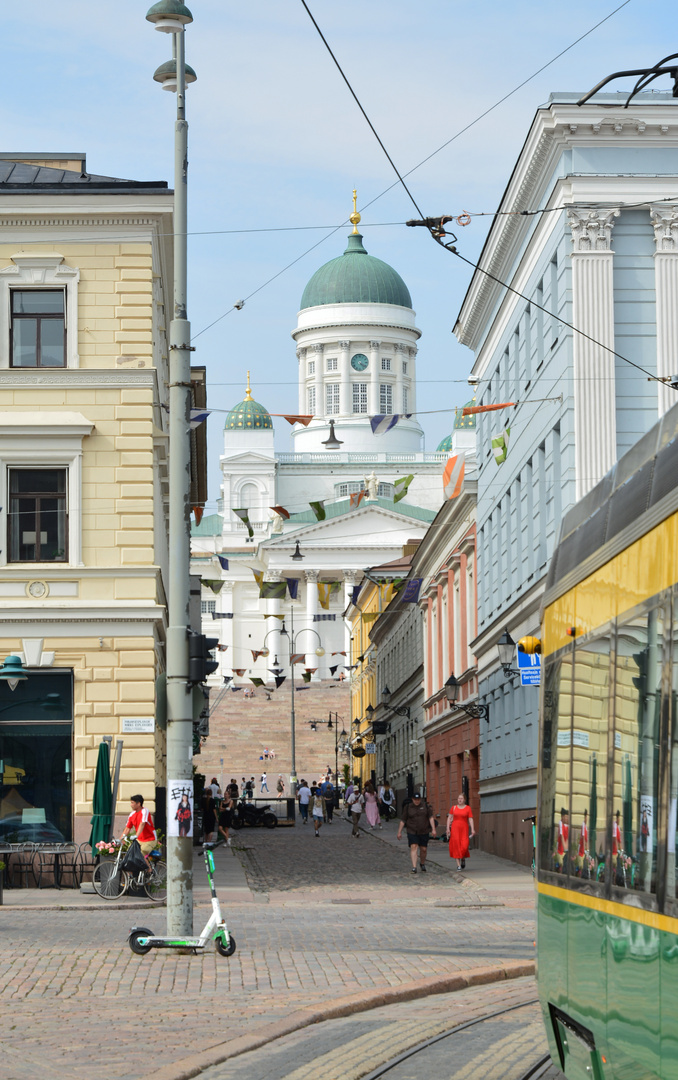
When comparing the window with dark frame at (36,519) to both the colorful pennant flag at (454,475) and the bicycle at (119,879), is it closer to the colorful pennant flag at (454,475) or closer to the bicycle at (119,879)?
the bicycle at (119,879)

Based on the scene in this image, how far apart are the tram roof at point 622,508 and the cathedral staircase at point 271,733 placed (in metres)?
72.9

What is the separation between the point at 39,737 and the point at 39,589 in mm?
2406

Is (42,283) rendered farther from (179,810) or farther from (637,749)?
(637,749)

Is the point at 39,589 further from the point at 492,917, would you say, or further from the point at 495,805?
the point at 495,805

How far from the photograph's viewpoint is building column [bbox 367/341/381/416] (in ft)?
466

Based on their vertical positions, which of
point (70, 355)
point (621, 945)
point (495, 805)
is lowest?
point (495, 805)

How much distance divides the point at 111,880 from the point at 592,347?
473 inches

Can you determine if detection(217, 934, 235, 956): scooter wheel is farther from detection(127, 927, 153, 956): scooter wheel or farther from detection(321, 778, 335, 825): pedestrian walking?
detection(321, 778, 335, 825): pedestrian walking

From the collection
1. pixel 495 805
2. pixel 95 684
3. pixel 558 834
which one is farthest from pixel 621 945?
pixel 495 805

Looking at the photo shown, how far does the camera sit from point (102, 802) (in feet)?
80.7

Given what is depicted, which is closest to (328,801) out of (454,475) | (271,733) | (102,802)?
(454,475)

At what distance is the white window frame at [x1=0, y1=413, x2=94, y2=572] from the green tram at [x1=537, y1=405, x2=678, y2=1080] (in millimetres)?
19183

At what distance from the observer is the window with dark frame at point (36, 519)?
89.0 ft

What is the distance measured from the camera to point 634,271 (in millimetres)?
28453
